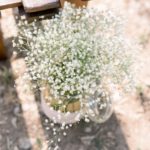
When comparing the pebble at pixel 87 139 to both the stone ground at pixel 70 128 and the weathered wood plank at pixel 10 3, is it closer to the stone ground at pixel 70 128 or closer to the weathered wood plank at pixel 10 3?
the stone ground at pixel 70 128

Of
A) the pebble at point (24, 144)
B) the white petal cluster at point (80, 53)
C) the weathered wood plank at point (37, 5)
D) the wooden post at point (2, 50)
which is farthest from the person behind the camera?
the wooden post at point (2, 50)

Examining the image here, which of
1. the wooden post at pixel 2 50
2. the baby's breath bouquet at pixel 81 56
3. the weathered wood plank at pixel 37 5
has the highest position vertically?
the weathered wood plank at pixel 37 5

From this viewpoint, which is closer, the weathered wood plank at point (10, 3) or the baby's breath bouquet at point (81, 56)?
the baby's breath bouquet at point (81, 56)

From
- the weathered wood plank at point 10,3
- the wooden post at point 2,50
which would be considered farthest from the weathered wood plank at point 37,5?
the wooden post at point 2,50

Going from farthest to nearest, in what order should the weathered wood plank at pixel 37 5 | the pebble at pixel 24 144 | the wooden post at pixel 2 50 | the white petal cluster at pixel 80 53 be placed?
the wooden post at pixel 2 50 < the pebble at pixel 24 144 < the weathered wood plank at pixel 37 5 < the white petal cluster at pixel 80 53

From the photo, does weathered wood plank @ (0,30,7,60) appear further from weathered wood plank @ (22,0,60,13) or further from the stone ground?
weathered wood plank @ (22,0,60,13)

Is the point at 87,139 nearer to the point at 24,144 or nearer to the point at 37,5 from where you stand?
the point at 24,144

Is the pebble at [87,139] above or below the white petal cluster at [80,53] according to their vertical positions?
below
